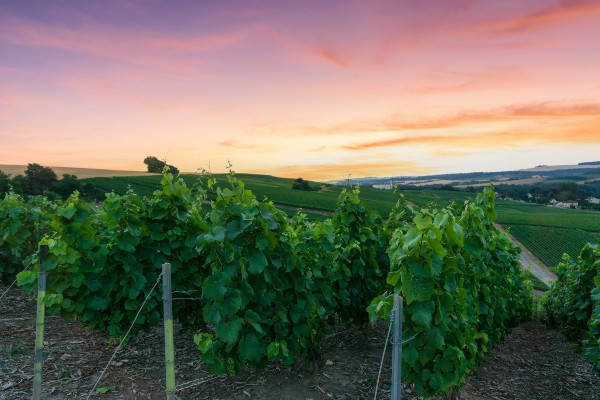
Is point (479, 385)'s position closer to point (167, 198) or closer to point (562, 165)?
point (167, 198)

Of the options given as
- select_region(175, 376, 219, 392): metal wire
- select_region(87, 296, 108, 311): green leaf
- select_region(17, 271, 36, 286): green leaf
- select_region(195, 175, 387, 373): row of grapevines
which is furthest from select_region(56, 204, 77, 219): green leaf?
select_region(175, 376, 219, 392): metal wire

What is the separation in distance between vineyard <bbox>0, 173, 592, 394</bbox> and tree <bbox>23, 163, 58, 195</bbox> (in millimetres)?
49557

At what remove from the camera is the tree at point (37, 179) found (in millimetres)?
48812

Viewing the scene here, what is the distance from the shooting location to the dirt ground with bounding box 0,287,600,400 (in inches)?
212

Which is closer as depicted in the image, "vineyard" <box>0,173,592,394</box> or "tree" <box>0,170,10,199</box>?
"vineyard" <box>0,173,592,394</box>

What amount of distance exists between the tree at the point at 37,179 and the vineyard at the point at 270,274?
4956 cm

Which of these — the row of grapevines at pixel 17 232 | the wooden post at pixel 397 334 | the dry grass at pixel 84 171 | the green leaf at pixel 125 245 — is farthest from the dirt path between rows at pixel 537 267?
the dry grass at pixel 84 171

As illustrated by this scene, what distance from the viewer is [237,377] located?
5684 mm

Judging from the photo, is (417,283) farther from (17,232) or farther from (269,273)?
(17,232)

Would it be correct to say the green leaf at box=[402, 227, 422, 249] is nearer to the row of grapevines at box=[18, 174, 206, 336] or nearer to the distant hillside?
the row of grapevines at box=[18, 174, 206, 336]

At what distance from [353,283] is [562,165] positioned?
724 ft

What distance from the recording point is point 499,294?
25.1 ft

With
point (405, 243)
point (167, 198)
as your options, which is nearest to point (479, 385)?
point (405, 243)

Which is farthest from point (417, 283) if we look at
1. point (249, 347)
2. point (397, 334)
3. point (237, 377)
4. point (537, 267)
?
point (537, 267)
